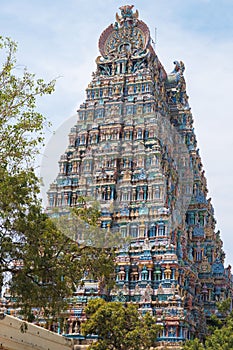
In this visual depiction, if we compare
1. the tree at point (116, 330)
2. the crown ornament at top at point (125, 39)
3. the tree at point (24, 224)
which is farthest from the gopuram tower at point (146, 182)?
the tree at point (24, 224)

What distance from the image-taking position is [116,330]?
26.7 metres

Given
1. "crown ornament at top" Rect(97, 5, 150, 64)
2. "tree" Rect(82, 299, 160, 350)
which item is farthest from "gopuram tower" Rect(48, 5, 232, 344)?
"tree" Rect(82, 299, 160, 350)

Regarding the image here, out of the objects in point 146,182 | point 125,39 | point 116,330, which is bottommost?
point 116,330

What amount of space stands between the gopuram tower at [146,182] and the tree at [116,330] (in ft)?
22.9

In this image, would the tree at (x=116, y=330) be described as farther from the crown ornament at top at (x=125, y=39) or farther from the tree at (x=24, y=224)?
the crown ornament at top at (x=125, y=39)

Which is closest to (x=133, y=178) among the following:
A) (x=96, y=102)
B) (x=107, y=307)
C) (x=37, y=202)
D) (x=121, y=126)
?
(x=121, y=126)

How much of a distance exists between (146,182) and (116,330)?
14749 mm

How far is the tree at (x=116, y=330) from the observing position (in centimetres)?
2673

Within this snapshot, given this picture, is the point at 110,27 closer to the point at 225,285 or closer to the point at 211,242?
the point at 211,242

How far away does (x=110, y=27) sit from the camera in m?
47.0

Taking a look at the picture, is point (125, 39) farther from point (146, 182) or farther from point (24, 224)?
point (24, 224)

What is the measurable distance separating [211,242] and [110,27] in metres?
19.9

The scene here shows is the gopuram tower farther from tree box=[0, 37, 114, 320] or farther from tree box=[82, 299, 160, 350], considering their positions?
tree box=[0, 37, 114, 320]

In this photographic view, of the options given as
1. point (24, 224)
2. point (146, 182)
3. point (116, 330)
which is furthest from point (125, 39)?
point (24, 224)
